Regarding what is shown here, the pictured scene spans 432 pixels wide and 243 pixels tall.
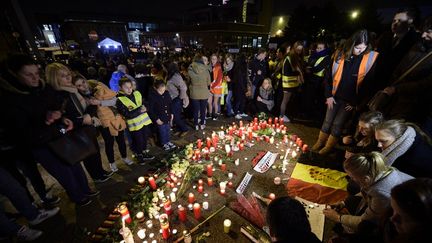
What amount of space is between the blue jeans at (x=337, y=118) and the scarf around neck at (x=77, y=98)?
192 inches

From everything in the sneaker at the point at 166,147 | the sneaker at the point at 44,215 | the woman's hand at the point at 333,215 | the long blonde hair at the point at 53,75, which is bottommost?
the sneaker at the point at 166,147

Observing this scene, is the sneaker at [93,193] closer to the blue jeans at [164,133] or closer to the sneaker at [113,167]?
the sneaker at [113,167]

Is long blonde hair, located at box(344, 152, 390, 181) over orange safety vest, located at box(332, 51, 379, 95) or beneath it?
beneath

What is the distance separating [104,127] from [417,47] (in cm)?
554

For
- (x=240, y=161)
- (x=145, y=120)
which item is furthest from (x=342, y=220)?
(x=145, y=120)

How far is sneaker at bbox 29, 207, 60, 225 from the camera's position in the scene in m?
2.87

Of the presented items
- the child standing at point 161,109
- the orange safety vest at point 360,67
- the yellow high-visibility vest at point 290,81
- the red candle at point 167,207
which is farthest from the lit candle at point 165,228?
the yellow high-visibility vest at point 290,81

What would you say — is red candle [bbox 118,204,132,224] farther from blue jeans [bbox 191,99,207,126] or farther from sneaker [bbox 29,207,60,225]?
blue jeans [bbox 191,99,207,126]

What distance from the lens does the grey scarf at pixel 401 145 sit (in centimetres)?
238

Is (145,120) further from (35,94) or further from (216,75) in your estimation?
(216,75)

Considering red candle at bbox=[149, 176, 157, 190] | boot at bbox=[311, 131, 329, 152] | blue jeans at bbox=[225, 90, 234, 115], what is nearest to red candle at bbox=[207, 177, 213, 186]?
red candle at bbox=[149, 176, 157, 190]

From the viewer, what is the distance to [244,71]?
639 cm

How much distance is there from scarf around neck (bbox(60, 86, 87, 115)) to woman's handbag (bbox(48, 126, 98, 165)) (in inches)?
13.7

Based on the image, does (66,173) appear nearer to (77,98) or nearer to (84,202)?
(84,202)
